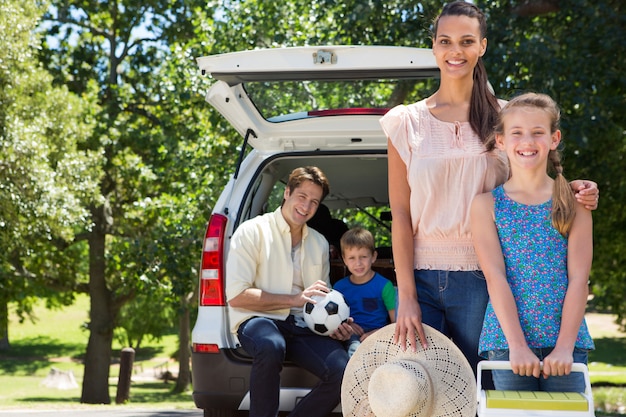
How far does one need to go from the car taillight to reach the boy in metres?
0.74

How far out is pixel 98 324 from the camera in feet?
73.7

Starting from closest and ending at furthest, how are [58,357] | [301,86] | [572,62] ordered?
[301,86] < [572,62] < [58,357]

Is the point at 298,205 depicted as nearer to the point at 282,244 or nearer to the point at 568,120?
the point at 282,244

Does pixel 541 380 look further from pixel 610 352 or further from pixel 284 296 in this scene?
pixel 610 352

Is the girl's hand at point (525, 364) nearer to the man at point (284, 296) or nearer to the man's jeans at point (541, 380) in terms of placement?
the man's jeans at point (541, 380)

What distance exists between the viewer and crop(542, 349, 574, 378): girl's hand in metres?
3.06

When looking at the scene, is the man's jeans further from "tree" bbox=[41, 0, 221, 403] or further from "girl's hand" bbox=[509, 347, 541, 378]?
"tree" bbox=[41, 0, 221, 403]

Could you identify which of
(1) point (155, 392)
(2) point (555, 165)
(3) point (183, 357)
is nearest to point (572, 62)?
(2) point (555, 165)

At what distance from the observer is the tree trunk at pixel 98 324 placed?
71.0 ft

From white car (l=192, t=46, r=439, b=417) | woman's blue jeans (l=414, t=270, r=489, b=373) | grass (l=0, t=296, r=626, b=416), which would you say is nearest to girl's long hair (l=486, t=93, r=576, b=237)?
woman's blue jeans (l=414, t=270, r=489, b=373)

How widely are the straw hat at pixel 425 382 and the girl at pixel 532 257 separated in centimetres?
11

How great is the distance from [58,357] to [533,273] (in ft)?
135

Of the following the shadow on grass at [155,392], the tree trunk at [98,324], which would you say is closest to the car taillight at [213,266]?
the tree trunk at [98,324]

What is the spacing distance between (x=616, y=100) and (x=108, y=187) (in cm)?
1297
